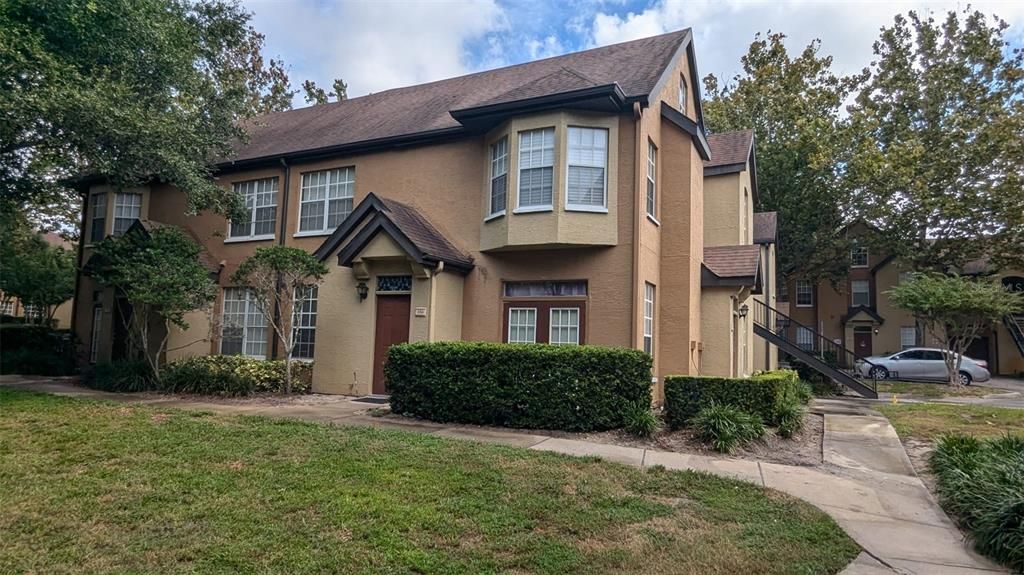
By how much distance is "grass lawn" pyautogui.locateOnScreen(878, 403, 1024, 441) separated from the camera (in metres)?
10.7

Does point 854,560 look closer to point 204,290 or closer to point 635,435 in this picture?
point 635,435

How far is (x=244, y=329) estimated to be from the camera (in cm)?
1619

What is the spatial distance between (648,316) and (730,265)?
10.2ft

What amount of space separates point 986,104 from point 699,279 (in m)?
20.9

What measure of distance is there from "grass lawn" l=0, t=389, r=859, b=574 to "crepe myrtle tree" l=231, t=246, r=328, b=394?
5193 mm

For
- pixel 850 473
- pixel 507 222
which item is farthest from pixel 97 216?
pixel 850 473

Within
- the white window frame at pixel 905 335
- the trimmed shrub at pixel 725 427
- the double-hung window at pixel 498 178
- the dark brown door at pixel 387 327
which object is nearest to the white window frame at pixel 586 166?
the double-hung window at pixel 498 178

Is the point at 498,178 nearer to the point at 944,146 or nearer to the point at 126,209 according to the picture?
the point at 126,209

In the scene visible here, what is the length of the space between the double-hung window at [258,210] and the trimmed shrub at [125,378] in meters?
4.44

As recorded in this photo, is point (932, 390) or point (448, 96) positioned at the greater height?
point (448, 96)

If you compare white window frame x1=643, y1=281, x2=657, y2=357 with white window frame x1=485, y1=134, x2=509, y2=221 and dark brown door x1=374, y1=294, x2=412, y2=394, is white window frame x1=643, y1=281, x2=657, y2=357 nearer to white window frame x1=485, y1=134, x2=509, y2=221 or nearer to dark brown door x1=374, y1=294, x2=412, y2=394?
white window frame x1=485, y1=134, x2=509, y2=221

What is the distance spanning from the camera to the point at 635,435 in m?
8.86

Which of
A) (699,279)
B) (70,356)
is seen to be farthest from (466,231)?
(70,356)

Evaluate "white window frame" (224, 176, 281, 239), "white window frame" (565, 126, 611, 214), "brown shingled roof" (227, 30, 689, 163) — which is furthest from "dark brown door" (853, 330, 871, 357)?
"white window frame" (224, 176, 281, 239)
